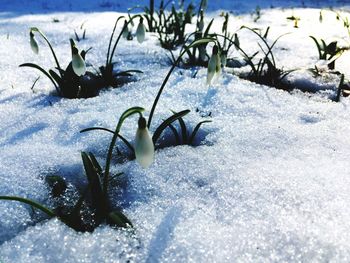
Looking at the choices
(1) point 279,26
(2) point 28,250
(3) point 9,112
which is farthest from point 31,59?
(1) point 279,26

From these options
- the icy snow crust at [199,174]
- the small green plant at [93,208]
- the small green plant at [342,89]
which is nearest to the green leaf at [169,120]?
the icy snow crust at [199,174]

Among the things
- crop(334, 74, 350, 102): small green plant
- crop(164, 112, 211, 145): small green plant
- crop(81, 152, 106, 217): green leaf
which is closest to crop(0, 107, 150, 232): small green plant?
crop(81, 152, 106, 217): green leaf

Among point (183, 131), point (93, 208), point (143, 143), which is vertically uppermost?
point (143, 143)

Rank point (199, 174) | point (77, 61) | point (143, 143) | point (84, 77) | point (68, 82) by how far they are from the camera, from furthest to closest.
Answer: point (84, 77) < point (68, 82) < point (77, 61) < point (199, 174) < point (143, 143)

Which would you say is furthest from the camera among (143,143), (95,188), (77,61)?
(77,61)

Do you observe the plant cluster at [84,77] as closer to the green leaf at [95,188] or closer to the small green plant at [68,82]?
the small green plant at [68,82]

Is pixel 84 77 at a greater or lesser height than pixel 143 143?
lesser

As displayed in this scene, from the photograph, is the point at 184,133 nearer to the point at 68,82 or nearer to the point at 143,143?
the point at 143,143

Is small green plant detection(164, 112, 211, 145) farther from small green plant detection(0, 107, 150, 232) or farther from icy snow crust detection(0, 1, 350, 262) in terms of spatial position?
small green plant detection(0, 107, 150, 232)

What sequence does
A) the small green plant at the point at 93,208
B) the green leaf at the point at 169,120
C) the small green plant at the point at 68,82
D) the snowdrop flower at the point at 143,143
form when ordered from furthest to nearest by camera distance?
the small green plant at the point at 68,82 < the green leaf at the point at 169,120 < the small green plant at the point at 93,208 < the snowdrop flower at the point at 143,143

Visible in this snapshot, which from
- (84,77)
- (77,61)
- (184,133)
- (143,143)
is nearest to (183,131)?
(184,133)
